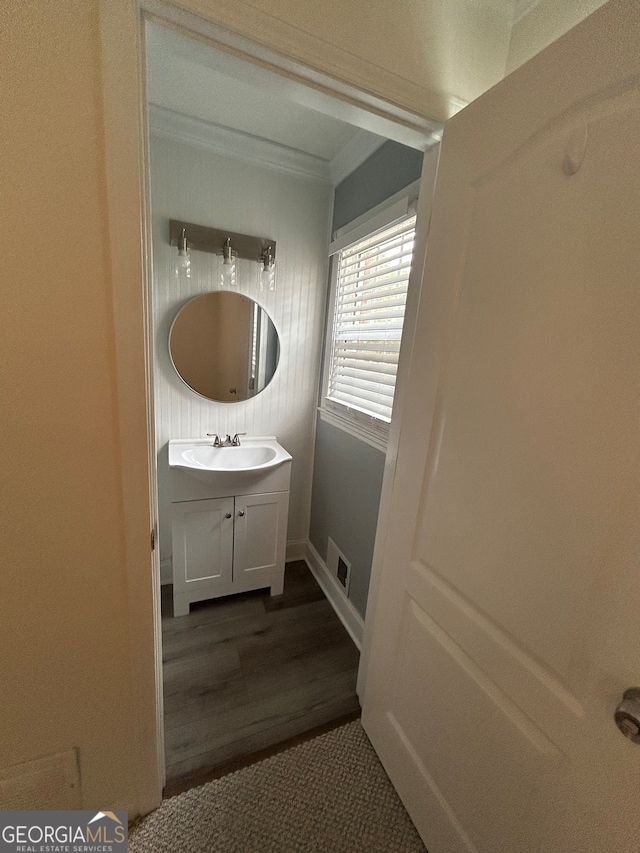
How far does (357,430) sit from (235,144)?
156cm

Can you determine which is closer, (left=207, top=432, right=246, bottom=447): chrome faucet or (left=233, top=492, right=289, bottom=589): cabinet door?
(left=233, top=492, right=289, bottom=589): cabinet door

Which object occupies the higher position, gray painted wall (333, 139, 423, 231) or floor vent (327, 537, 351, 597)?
Answer: gray painted wall (333, 139, 423, 231)

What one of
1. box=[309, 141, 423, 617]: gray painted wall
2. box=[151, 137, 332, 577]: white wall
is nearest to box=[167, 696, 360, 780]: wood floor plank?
box=[309, 141, 423, 617]: gray painted wall

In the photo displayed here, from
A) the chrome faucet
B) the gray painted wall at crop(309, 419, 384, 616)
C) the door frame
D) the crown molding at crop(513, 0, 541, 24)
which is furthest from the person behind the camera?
the chrome faucet

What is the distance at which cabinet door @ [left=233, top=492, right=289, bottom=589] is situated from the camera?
175 centimetres

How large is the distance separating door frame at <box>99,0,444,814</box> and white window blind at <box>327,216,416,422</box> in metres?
0.46

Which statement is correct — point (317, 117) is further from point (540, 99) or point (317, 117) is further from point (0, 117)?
point (0, 117)

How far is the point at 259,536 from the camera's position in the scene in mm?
1824

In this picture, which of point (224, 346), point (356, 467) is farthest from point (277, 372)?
point (356, 467)

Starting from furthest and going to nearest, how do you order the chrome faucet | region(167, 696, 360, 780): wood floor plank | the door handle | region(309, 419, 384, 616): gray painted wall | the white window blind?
the chrome faucet, region(309, 419, 384, 616): gray painted wall, the white window blind, region(167, 696, 360, 780): wood floor plank, the door handle

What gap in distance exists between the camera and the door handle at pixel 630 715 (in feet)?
1.65

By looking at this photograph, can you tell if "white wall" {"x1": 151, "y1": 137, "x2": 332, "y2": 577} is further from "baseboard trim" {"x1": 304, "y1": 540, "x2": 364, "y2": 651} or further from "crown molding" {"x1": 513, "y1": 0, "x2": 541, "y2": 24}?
"crown molding" {"x1": 513, "y1": 0, "x2": 541, "y2": 24}

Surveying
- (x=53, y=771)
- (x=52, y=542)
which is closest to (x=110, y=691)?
(x=53, y=771)

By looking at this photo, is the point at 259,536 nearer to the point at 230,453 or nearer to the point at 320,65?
the point at 230,453
